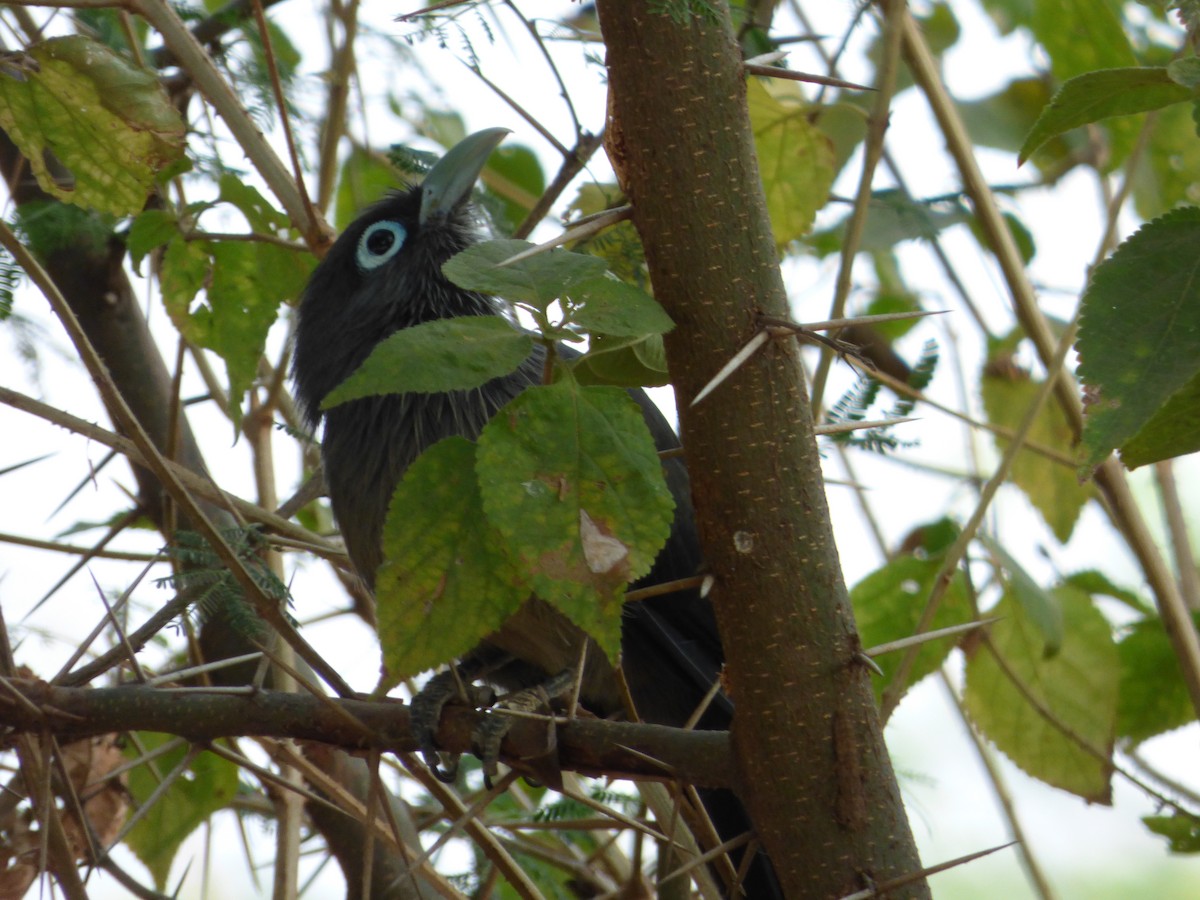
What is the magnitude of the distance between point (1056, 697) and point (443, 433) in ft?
4.97

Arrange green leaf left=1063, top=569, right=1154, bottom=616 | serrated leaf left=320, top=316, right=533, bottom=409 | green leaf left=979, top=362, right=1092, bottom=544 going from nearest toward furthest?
serrated leaf left=320, top=316, right=533, bottom=409 < green leaf left=1063, top=569, right=1154, bottom=616 < green leaf left=979, top=362, right=1092, bottom=544

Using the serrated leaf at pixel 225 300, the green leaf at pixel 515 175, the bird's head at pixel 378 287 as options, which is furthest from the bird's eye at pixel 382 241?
the serrated leaf at pixel 225 300

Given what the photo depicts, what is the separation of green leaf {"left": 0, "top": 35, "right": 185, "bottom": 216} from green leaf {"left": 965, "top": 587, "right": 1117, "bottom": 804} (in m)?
1.95

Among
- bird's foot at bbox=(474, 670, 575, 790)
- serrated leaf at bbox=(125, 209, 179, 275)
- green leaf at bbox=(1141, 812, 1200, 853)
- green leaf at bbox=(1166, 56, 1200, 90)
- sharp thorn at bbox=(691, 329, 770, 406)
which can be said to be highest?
serrated leaf at bbox=(125, 209, 179, 275)

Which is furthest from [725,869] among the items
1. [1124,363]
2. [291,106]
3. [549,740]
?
[291,106]

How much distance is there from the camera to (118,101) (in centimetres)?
207

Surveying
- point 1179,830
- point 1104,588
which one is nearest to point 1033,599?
point 1179,830

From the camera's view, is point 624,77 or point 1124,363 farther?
point 624,77

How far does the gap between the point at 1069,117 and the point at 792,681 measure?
787mm

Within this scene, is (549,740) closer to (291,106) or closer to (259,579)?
(259,579)

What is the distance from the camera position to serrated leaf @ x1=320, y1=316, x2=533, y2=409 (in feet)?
4.11

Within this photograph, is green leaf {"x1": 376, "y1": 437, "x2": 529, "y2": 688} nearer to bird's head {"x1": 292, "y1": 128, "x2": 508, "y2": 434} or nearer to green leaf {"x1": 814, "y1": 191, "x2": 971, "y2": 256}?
bird's head {"x1": 292, "y1": 128, "x2": 508, "y2": 434}

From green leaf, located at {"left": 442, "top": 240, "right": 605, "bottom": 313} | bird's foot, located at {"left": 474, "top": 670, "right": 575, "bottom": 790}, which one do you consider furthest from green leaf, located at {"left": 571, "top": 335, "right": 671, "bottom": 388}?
bird's foot, located at {"left": 474, "top": 670, "right": 575, "bottom": 790}

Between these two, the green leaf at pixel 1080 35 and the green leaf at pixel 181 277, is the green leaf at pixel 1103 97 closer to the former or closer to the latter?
the green leaf at pixel 1080 35
